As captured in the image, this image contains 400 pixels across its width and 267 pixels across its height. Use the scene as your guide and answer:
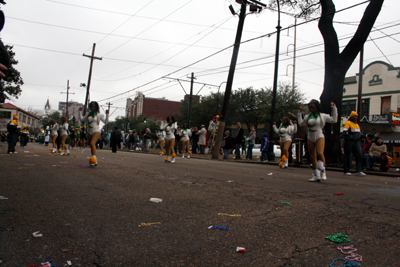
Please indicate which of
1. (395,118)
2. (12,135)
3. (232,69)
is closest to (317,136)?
(232,69)

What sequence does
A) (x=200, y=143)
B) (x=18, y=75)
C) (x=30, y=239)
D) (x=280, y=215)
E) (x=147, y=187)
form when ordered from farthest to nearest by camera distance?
(x=18, y=75) < (x=200, y=143) < (x=147, y=187) < (x=280, y=215) < (x=30, y=239)

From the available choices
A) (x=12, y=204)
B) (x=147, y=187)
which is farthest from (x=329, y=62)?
(x=12, y=204)

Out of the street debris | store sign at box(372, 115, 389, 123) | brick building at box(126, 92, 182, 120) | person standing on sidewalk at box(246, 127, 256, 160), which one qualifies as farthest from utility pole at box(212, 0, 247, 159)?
brick building at box(126, 92, 182, 120)

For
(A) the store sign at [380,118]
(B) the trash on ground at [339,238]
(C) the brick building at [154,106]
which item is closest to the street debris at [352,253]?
(B) the trash on ground at [339,238]

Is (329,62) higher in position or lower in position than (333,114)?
higher

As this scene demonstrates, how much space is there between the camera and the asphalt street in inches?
99.7

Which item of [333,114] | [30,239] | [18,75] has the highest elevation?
[18,75]

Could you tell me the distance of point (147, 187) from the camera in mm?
5688

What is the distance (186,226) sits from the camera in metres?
3.35

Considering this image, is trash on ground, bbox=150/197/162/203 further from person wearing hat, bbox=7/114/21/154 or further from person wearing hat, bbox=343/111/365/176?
person wearing hat, bbox=7/114/21/154

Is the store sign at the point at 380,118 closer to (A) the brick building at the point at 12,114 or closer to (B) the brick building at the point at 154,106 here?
(B) the brick building at the point at 154,106

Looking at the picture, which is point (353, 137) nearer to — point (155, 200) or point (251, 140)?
point (251, 140)

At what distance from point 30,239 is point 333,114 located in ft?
23.5

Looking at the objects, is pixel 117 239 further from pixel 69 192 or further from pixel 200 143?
pixel 200 143
